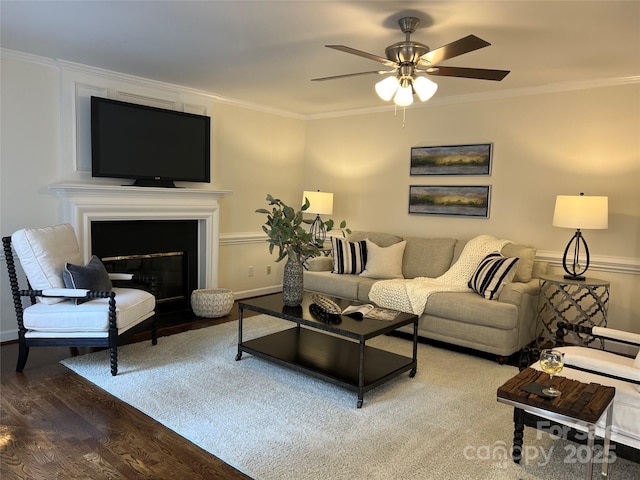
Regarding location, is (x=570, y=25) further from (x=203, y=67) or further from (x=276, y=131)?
(x=276, y=131)

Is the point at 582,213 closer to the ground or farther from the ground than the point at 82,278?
farther from the ground

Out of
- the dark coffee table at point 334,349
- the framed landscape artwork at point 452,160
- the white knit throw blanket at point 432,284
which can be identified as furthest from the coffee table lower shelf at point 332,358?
the framed landscape artwork at point 452,160

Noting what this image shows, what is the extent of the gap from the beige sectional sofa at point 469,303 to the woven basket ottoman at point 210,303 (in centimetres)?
102

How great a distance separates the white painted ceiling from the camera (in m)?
2.70

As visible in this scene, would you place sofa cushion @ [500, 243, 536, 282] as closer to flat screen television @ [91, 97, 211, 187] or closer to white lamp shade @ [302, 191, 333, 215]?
white lamp shade @ [302, 191, 333, 215]

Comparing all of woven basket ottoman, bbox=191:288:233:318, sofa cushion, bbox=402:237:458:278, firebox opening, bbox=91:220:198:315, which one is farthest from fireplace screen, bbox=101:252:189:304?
sofa cushion, bbox=402:237:458:278

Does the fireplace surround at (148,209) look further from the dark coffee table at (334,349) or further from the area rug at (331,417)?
the dark coffee table at (334,349)

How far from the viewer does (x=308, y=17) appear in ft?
9.29

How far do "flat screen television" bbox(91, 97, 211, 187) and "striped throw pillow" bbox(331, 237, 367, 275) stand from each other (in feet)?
5.27

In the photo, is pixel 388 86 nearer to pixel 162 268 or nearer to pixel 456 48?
pixel 456 48

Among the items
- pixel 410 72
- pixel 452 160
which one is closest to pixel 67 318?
pixel 410 72

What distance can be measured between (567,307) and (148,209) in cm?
404

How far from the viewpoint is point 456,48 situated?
8.29 feet

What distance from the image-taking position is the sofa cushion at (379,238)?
5.16 metres
